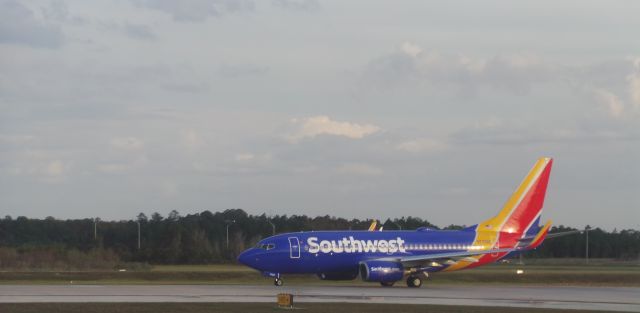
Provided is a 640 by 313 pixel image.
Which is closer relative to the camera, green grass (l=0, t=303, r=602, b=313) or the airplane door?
green grass (l=0, t=303, r=602, b=313)

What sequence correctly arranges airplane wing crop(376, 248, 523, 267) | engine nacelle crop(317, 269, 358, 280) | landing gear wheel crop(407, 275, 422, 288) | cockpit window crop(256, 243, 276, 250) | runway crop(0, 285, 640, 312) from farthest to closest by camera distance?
engine nacelle crop(317, 269, 358, 280) → cockpit window crop(256, 243, 276, 250) → landing gear wheel crop(407, 275, 422, 288) → airplane wing crop(376, 248, 523, 267) → runway crop(0, 285, 640, 312)

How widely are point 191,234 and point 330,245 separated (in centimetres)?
4887

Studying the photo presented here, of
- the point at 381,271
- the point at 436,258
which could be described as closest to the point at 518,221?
the point at 436,258

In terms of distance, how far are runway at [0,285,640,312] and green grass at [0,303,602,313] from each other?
2542 millimetres

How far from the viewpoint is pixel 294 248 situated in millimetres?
60250

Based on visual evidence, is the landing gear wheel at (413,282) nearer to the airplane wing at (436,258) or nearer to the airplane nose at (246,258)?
the airplane wing at (436,258)

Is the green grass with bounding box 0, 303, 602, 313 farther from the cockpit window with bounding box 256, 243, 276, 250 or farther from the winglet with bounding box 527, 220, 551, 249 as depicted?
the winglet with bounding box 527, 220, 551, 249

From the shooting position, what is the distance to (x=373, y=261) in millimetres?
59219

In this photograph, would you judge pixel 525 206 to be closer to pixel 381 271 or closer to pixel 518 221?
pixel 518 221

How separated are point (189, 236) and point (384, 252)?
158 ft

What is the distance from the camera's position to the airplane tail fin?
6481 cm

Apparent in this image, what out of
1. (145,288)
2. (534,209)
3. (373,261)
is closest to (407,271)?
(373,261)

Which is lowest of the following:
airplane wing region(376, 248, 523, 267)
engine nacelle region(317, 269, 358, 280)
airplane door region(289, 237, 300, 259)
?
engine nacelle region(317, 269, 358, 280)

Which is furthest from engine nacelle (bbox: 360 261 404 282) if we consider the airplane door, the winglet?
the winglet
